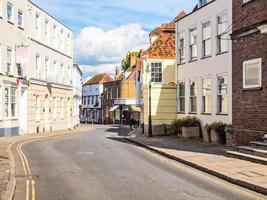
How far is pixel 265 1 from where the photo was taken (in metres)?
18.5

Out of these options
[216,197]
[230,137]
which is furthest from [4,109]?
[216,197]

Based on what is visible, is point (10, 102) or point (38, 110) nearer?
A: point (10, 102)

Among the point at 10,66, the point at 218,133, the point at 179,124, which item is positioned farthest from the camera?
the point at 10,66

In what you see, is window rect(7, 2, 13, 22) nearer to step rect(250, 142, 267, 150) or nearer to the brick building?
the brick building

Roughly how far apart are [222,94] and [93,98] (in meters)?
80.9

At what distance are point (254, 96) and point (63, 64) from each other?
31.4 metres

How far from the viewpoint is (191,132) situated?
28.3 m

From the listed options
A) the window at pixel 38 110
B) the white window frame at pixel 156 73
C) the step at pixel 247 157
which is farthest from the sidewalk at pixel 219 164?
the window at pixel 38 110

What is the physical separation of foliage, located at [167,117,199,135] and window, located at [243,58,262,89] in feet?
28.9

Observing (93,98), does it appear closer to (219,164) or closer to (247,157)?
(247,157)

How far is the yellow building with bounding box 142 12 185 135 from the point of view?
3325cm

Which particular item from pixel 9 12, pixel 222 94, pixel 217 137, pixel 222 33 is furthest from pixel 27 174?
pixel 9 12

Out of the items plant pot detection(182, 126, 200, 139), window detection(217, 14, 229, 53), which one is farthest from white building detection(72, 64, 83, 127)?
window detection(217, 14, 229, 53)

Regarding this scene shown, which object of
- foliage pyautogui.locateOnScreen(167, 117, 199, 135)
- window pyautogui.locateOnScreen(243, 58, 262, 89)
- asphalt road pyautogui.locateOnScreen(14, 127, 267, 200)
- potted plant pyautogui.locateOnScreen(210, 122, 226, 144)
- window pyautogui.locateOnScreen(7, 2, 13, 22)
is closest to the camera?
asphalt road pyautogui.locateOnScreen(14, 127, 267, 200)
